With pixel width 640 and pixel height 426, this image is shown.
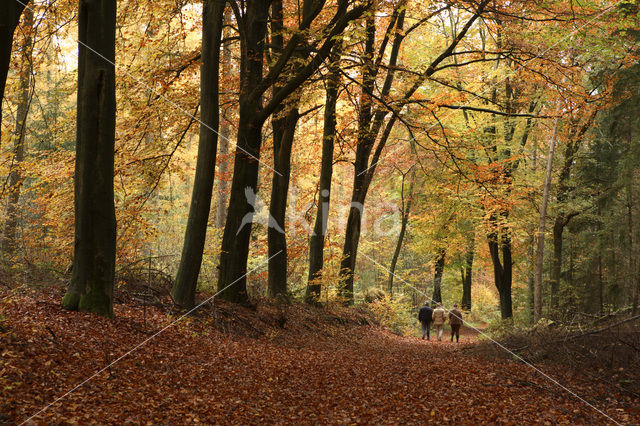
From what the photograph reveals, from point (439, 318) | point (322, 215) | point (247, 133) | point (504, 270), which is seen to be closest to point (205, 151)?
point (247, 133)

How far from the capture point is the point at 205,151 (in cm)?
908

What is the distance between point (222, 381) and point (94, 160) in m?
3.56

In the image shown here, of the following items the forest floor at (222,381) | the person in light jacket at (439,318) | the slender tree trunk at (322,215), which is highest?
the slender tree trunk at (322,215)

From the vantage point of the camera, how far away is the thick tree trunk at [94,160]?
6754mm

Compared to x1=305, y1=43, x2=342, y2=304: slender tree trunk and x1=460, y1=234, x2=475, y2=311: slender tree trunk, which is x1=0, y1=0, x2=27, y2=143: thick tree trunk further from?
x1=460, y1=234, x2=475, y2=311: slender tree trunk

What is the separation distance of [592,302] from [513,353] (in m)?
13.0

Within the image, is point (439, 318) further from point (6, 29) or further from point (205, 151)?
point (6, 29)

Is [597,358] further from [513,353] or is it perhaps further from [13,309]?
[13,309]

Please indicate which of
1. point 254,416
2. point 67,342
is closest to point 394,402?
point 254,416

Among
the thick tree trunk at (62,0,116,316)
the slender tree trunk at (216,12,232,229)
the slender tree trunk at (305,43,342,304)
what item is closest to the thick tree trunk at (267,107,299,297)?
the slender tree trunk at (305,43,342,304)

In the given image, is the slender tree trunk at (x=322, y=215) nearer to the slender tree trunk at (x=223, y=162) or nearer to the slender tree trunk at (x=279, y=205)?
the slender tree trunk at (x=279, y=205)

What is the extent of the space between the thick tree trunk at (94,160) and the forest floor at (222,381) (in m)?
0.51

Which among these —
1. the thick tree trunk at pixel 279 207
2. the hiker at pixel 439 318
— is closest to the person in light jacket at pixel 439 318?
the hiker at pixel 439 318

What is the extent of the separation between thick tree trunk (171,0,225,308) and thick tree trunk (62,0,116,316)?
2164 millimetres
